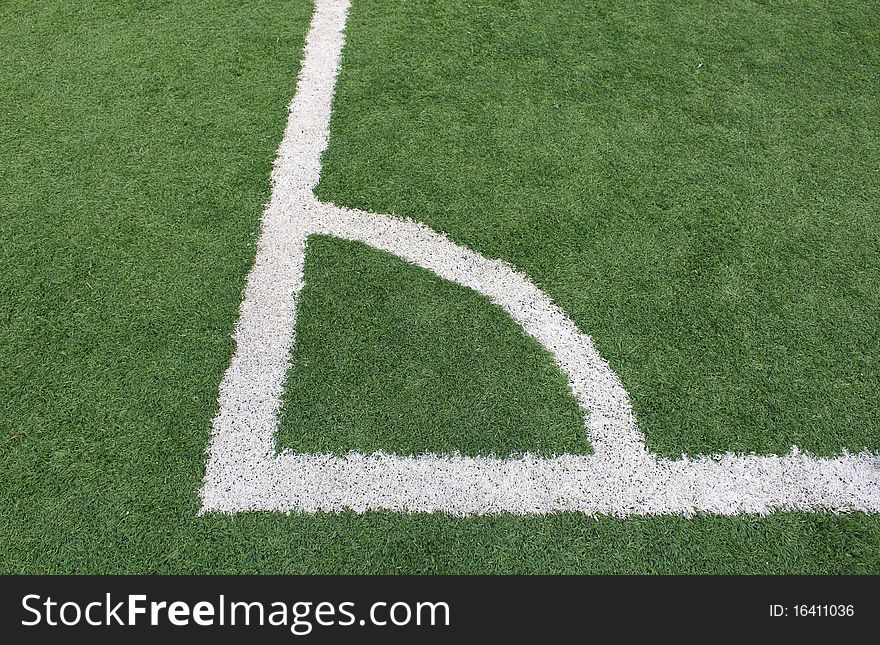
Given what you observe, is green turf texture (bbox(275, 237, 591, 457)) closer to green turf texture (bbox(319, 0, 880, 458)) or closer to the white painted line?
the white painted line

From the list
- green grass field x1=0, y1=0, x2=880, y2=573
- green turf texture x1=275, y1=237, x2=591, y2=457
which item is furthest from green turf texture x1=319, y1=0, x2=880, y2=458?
green turf texture x1=275, y1=237, x2=591, y2=457

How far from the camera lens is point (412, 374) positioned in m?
2.47

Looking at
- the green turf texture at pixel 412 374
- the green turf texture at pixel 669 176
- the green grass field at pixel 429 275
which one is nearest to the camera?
the green grass field at pixel 429 275

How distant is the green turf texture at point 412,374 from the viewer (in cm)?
233

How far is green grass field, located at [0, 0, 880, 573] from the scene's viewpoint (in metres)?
2.15

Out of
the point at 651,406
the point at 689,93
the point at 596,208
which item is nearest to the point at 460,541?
the point at 651,406

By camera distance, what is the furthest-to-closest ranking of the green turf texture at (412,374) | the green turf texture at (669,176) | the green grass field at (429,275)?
1. the green turf texture at (669,176)
2. the green turf texture at (412,374)
3. the green grass field at (429,275)

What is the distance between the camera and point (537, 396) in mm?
2443

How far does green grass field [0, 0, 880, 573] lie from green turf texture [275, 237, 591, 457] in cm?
1

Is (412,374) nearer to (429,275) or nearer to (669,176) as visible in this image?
(429,275)

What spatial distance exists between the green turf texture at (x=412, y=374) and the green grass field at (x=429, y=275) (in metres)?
0.01

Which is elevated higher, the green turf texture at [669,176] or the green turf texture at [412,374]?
the green turf texture at [669,176]

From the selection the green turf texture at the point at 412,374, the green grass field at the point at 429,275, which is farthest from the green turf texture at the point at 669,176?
the green turf texture at the point at 412,374

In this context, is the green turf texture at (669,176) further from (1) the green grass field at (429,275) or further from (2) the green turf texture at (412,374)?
(2) the green turf texture at (412,374)
